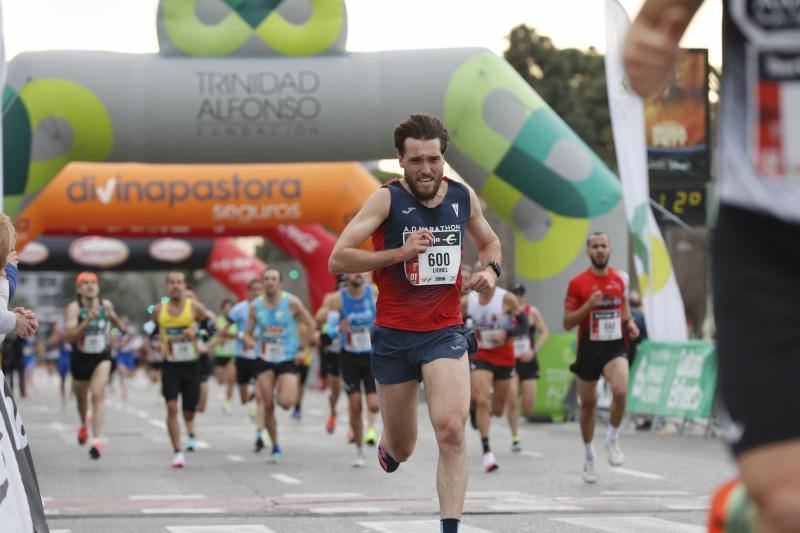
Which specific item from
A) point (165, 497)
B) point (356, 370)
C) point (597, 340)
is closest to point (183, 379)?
point (356, 370)

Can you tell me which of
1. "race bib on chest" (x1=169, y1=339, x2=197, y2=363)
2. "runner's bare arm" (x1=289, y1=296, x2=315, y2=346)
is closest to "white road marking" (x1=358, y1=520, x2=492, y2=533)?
"runner's bare arm" (x1=289, y1=296, x2=315, y2=346)

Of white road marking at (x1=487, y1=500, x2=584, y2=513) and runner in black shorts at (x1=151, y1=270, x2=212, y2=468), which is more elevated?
runner in black shorts at (x1=151, y1=270, x2=212, y2=468)

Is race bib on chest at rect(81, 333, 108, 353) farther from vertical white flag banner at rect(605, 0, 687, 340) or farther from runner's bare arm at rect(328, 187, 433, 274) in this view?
runner's bare arm at rect(328, 187, 433, 274)

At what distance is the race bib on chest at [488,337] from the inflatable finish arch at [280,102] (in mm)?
3595

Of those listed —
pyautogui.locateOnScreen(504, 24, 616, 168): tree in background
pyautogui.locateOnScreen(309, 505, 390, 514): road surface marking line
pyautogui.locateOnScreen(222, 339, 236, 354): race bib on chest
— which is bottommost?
pyautogui.locateOnScreen(309, 505, 390, 514): road surface marking line

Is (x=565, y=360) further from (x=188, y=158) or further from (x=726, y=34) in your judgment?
(x=726, y=34)

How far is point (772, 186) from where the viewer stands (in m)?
2.88

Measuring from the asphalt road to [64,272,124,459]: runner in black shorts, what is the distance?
77 centimetres

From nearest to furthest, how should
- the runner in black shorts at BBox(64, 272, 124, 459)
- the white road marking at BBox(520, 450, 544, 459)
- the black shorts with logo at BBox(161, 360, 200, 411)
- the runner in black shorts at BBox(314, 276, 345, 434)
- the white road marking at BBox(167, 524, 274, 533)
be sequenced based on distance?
the white road marking at BBox(167, 524, 274, 533) < the white road marking at BBox(520, 450, 544, 459) < the black shorts with logo at BBox(161, 360, 200, 411) < the runner in black shorts at BBox(64, 272, 124, 459) < the runner in black shorts at BBox(314, 276, 345, 434)

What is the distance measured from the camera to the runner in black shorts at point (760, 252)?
9.01ft

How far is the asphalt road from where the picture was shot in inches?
361

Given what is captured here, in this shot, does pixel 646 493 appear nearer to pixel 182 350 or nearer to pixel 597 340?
pixel 597 340

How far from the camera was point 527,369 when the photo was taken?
17875 millimetres

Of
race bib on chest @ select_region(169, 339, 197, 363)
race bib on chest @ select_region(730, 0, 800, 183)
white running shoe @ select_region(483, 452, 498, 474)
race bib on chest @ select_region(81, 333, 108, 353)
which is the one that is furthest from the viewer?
race bib on chest @ select_region(81, 333, 108, 353)
